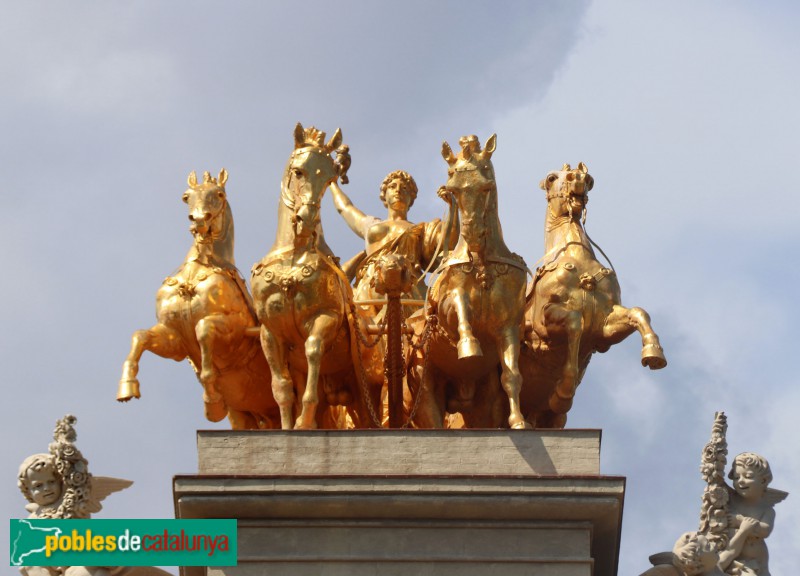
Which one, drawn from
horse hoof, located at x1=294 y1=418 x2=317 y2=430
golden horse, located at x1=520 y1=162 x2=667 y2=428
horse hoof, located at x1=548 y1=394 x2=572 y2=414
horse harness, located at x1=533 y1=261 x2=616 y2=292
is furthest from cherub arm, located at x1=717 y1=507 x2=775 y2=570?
horse hoof, located at x1=294 y1=418 x2=317 y2=430

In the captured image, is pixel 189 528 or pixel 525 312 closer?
pixel 189 528

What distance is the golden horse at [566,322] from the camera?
38.9 metres

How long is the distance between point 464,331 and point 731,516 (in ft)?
11.8

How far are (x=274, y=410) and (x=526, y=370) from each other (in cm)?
315

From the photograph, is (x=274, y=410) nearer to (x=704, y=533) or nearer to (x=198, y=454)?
(x=198, y=454)

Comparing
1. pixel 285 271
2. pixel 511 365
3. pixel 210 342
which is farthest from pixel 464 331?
pixel 210 342

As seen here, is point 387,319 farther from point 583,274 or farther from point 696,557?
point 696,557

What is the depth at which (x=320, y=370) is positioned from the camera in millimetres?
39094

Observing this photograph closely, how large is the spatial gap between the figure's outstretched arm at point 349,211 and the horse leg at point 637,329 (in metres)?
5.81

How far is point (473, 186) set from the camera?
37656mm

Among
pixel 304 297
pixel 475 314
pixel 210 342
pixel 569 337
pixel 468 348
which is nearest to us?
pixel 468 348

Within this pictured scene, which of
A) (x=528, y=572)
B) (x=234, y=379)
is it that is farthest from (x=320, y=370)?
(x=528, y=572)

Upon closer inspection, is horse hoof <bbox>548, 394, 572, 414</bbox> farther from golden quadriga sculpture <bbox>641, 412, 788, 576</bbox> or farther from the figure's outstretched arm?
the figure's outstretched arm

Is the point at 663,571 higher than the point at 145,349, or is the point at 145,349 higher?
Answer: the point at 145,349
